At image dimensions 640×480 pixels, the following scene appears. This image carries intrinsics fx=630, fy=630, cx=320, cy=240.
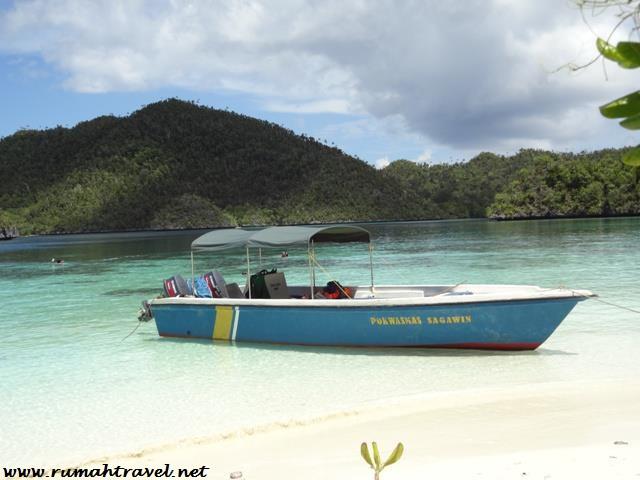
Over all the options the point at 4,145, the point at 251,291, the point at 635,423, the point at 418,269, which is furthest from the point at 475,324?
the point at 4,145

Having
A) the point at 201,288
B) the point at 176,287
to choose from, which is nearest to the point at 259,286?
the point at 201,288

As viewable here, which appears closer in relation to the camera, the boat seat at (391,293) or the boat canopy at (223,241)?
the boat seat at (391,293)

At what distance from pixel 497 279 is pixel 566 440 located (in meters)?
18.0

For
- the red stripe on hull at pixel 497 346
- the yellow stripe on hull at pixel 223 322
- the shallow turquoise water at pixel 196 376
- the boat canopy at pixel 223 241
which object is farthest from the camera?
the boat canopy at pixel 223 241

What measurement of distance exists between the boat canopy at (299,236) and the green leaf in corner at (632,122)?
950 cm

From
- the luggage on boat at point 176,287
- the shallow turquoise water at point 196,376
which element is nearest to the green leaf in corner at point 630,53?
the shallow turquoise water at point 196,376

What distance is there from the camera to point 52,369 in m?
11.1

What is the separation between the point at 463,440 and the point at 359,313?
14.0ft

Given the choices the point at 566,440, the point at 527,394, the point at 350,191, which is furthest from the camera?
the point at 350,191

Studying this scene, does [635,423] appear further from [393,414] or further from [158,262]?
[158,262]

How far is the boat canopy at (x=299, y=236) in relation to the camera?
11.2 m

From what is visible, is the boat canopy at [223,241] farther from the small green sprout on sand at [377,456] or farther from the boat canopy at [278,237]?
the small green sprout on sand at [377,456]

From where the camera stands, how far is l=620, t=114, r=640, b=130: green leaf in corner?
163 cm

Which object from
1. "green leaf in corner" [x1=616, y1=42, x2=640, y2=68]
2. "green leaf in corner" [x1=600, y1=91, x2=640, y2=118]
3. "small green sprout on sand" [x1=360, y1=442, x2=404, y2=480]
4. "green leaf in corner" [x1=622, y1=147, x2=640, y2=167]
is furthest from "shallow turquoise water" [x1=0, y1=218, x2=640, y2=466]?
"green leaf in corner" [x1=616, y1=42, x2=640, y2=68]
